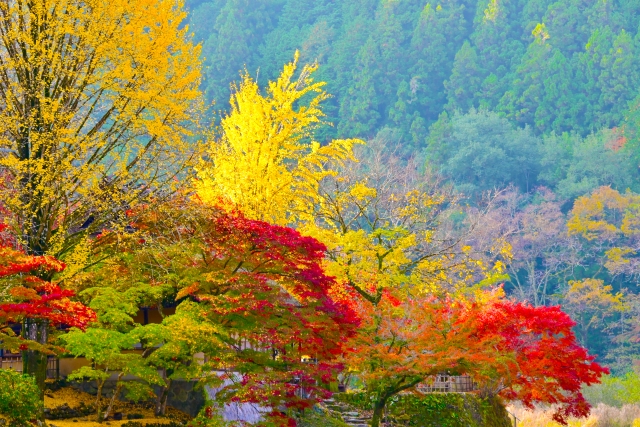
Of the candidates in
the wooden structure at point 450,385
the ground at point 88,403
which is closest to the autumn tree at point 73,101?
the ground at point 88,403

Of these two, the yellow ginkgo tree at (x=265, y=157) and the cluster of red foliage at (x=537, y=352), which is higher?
the yellow ginkgo tree at (x=265, y=157)

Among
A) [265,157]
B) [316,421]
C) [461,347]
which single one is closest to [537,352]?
[461,347]

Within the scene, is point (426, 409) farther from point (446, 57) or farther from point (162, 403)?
point (446, 57)

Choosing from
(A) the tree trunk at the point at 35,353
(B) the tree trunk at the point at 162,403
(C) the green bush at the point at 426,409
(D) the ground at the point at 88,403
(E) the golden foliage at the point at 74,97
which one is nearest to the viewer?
(E) the golden foliage at the point at 74,97

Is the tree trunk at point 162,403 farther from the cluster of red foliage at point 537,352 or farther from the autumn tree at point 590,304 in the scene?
the autumn tree at point 590,304

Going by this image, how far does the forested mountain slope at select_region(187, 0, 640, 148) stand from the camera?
73062 millimetres

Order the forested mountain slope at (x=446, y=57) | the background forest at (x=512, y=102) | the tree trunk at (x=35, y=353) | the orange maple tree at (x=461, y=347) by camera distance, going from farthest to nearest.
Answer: the forested mountain slope at (x=446, y=57) < the background forest at (x=512, y=102) < the orange maple tree at (x=461, y=347) < the tree trunk at (x=35, y=353)

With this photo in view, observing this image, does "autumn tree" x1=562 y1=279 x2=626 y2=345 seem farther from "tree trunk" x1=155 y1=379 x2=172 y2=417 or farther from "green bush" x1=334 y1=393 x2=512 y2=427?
"tree trunk" x1=155 y1=379 x2=172 y2=417

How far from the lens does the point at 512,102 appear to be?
7456cm

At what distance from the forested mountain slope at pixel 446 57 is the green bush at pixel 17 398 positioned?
56.4 meters

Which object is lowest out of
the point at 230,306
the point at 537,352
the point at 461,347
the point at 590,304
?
the point at 537,352

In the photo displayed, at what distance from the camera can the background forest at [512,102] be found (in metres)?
56.3

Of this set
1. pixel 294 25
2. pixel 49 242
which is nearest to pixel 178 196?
pixel 49 242

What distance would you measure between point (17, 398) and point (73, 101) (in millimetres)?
5996
